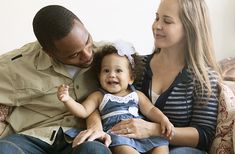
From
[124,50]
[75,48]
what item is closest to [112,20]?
[124,50]

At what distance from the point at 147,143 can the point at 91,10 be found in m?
0.95

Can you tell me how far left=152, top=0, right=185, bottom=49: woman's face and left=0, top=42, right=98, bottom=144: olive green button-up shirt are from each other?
0.30 meters

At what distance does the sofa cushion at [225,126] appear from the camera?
4.60 ft

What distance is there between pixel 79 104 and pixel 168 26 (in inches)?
17.5

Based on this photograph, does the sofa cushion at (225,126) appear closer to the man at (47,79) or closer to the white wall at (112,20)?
the man at (47,79)

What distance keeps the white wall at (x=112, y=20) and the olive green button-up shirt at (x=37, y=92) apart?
0.49 metres

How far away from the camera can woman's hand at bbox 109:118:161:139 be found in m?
1.37

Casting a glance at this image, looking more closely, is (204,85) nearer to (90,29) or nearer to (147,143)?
(147,143)

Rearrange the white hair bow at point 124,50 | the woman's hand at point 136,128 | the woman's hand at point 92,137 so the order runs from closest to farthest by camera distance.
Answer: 1. the woman's hand at point 92,137
2. the woman's hand at point 136,128
3. the white hair bow at point 124,50

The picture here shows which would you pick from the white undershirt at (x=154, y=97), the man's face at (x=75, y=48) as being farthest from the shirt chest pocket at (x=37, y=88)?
the white undershirt at (x=154, y=97)

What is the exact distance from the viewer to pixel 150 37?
221cm

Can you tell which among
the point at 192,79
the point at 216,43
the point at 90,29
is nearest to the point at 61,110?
the point at 192,79

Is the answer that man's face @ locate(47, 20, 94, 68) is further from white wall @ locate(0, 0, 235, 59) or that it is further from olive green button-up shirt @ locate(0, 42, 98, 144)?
white wall @ locate(0, 0, 235, 59)

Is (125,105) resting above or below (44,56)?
below
